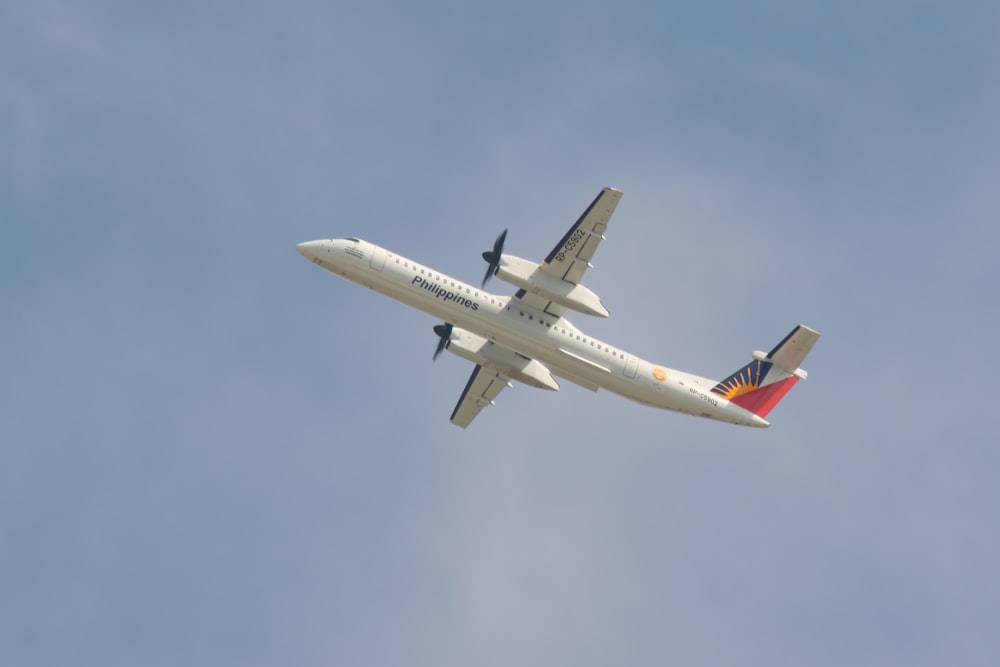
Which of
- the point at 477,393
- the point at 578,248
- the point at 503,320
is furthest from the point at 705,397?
the point at 477,393

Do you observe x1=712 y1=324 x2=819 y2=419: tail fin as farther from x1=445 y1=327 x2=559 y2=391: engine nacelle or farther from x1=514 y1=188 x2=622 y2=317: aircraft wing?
x1=514 y1=188 x2=622 y2=317: aircraft wing

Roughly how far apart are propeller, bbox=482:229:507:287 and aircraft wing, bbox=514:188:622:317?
4.47 ft

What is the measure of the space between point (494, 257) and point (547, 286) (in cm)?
233

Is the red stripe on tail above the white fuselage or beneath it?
above

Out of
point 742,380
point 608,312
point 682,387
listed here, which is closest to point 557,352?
point 608,312

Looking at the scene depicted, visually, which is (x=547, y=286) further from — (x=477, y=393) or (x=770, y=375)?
(x=770, y=375)

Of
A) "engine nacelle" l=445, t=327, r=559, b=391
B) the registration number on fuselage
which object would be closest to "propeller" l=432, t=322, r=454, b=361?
"engine nacelle" l=445, t=327, r=559, b=391

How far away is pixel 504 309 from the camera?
49.2 m

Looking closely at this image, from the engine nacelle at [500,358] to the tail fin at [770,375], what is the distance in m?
7.46

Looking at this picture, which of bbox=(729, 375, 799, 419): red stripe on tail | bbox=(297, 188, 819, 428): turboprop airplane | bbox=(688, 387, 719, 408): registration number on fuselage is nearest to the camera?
bbox=(297, 188, 819, 428): turboprop airplane

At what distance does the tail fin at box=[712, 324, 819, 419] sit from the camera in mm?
53125

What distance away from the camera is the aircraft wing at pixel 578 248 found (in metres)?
47.2

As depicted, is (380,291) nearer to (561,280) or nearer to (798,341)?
(561,280)

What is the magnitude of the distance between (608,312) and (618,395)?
13.3 ft
